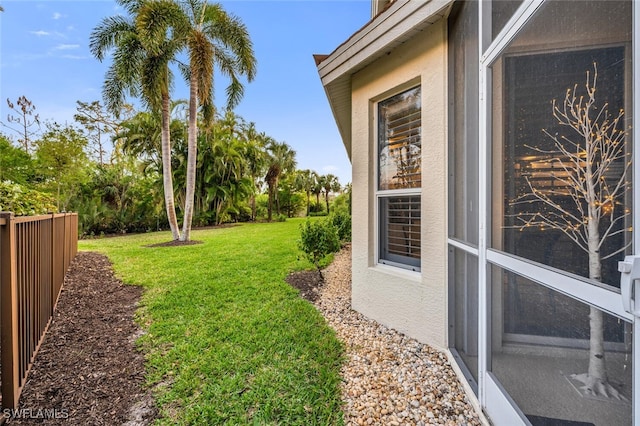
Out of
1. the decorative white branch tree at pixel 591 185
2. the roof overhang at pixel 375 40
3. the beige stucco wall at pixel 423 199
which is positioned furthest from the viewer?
the beige stucco wall at pixel 423 199

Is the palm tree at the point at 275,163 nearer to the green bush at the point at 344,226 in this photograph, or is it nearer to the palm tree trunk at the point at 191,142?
the palm tree trunk at the point at 191,142

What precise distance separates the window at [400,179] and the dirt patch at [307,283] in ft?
5.85

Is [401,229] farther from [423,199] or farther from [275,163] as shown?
[275,163]

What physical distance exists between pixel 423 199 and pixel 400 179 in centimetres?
54

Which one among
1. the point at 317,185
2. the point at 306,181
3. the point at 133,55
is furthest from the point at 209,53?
the point at 317,185

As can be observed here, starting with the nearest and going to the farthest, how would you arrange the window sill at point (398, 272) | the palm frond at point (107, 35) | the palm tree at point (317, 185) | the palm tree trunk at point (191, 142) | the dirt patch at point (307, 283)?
the window sill at point (398, 272) → the dirt patch at point (307, 283) → the palm frond at point (107, 35) → the palm tree trunk at point (191, 142) → the palm tree at point (317, 185)

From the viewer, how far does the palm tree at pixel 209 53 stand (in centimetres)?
1093

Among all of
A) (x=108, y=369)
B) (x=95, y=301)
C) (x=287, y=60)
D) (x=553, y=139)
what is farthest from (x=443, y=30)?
(x=287, y=60)

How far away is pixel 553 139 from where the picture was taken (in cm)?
151

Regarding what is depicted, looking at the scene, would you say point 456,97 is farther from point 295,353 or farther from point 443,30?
point 295,353

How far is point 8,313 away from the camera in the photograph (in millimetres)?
2207

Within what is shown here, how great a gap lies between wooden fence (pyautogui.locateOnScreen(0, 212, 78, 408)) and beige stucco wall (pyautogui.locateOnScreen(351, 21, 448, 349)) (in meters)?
3.52

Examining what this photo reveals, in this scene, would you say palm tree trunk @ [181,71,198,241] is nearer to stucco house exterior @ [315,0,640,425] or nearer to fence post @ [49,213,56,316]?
fence post @ [49,213,56,316]

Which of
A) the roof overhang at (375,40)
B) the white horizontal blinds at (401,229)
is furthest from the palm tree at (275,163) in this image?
the white horizontal blinds at (401,229)
